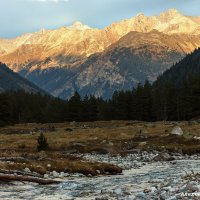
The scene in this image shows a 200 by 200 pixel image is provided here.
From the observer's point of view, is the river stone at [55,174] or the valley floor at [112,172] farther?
the river stone at [55,174]

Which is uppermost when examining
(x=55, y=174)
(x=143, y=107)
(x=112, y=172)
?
(x=143, y=107)

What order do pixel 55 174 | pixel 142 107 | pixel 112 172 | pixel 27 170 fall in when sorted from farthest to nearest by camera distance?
pixel 142 107 < pixel 112 172 < pixel 55 174 < pixel 27 170

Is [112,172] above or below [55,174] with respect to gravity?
below

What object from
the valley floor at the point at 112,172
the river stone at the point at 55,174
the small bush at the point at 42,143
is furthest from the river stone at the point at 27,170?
the small bush at the point at 42,143

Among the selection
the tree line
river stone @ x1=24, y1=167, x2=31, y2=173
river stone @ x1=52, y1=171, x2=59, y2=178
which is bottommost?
river stone @ x1=52, y1=171, x2=59, y2=178

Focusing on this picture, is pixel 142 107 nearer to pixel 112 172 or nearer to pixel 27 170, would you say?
pixel 112 172

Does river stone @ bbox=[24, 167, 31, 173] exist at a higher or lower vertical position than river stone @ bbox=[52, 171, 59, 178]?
higher

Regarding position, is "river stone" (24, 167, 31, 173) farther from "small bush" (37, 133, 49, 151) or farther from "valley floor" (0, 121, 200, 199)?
"small bush" (37, 133, 49, 151)

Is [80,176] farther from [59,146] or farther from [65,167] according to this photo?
[59,146]

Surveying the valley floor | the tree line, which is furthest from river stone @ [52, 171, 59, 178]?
the tree line

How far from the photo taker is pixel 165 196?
14195 millimetres

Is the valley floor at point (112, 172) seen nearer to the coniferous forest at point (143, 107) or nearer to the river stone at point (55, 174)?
the river stone at point (55, 174)

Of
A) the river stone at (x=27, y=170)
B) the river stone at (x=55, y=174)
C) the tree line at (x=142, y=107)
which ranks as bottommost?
the river stone at (x=55, y=174)

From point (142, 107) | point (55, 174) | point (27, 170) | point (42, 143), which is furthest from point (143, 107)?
point (27, 170)
